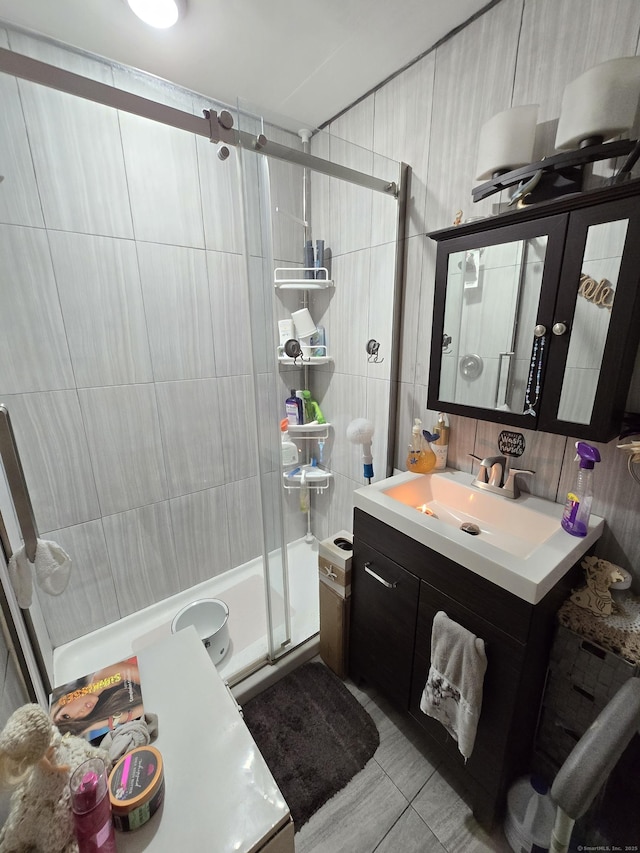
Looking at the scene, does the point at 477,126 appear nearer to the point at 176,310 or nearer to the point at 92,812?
the point at 176,310

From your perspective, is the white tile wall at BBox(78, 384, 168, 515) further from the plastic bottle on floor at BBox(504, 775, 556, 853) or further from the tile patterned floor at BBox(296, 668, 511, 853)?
the plastic bottle on floor at BBox(504, 775, 556, 853)

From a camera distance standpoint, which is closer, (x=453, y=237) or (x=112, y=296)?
(x=453, y=237)

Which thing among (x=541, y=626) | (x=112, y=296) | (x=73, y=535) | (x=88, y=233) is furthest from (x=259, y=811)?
(x=88, y=233)

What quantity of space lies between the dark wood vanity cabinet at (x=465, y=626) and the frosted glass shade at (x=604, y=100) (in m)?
1.13

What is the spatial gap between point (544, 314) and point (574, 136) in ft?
A: 1.41

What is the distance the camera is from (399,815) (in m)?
1.12

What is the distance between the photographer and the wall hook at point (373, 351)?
1651 millimetres

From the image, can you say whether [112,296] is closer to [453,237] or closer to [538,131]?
[453,237]

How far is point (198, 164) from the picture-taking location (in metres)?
1.60

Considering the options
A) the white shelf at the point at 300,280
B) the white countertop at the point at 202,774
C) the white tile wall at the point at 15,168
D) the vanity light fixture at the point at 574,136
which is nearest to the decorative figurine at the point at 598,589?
the white countertop at the point at 202,774

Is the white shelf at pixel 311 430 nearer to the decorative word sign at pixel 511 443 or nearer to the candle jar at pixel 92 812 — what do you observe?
the decorative word sign at pixel 511 443

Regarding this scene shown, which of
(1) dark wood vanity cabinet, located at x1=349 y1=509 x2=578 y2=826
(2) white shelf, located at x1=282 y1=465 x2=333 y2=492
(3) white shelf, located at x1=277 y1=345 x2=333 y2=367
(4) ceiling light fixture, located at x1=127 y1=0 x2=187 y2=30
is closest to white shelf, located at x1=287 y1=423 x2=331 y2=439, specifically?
(2) white shelf, located at x1=282 y1=465 x2=333 y2=492

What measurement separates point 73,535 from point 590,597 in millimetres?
1921

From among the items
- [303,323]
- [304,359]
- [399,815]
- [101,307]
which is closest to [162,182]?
[101,307]
